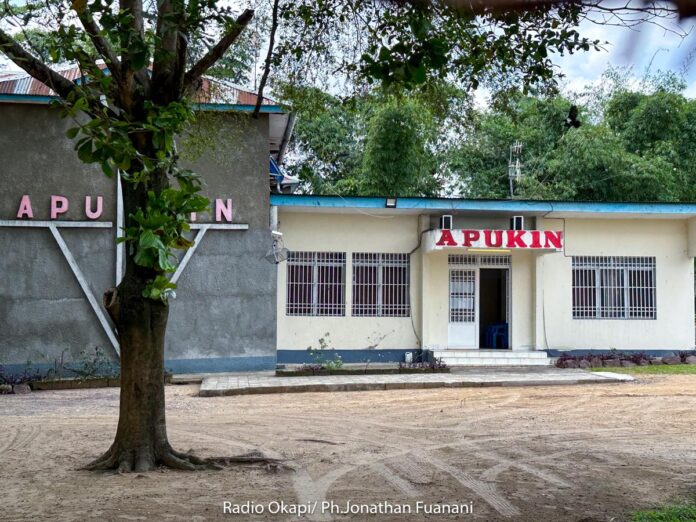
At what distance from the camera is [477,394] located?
1457 cm

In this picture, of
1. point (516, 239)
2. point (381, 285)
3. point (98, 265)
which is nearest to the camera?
point (98, 265)

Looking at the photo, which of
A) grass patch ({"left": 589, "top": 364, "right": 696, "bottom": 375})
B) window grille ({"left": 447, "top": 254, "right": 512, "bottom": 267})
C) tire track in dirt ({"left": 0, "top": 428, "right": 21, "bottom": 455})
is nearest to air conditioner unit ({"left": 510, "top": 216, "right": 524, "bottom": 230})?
window grille ({"left": 447, "top": 254, "right": 512, "bottom": 267})

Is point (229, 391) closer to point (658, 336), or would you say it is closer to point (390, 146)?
point (658, 336)

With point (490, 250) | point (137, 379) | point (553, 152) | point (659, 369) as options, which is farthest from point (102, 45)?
point (553, 152)

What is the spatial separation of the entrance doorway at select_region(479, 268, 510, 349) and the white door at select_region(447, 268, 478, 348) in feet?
3.34

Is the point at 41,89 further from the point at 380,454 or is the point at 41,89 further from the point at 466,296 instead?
the point at 380,454

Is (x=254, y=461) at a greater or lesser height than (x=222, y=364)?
lesser

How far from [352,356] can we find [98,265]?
20.9 feet

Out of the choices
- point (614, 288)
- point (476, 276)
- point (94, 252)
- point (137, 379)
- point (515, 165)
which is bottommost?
point (137, 379)

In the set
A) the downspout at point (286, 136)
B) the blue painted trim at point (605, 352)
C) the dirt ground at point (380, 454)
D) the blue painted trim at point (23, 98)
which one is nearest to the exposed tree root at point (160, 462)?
the dirt ground at point (380, 454)

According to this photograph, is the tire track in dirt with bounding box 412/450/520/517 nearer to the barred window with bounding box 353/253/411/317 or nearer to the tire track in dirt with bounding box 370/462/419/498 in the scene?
the tire track in dirt with bounding box 370/462/419/498

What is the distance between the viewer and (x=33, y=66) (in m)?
7.52

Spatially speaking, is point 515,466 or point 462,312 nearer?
point 515,466

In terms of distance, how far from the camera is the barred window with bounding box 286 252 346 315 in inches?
775
